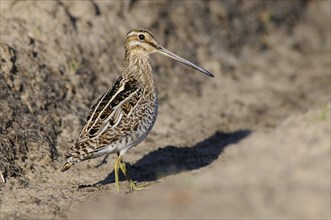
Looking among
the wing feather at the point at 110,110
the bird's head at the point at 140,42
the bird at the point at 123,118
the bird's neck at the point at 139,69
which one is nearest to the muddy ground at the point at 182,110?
the bird at the point at 123,118

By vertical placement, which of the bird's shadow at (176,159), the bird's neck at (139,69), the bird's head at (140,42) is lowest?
the bird's shadow at (176,159)

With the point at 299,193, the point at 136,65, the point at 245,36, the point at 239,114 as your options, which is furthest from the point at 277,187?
the point at 245,36

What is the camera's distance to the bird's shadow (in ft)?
32.1

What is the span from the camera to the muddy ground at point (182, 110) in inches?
315

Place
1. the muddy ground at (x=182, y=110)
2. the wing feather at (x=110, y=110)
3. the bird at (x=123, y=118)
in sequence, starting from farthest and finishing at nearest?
the wing feather at (x=110, y=110) → the bird at (x=123, y=118) → the muddy ground at (x=182, y=110)

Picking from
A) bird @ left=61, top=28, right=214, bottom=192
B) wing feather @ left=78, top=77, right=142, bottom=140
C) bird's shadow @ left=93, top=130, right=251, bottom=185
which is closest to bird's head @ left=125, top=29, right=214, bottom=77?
bird @ left=61, top=28, right=214, bottom=192

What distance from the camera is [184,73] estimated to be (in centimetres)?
1360

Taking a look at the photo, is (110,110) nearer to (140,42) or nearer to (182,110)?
(140,42)

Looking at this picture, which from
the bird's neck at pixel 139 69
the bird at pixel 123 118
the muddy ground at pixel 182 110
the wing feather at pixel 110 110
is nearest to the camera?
the muddy ground at pixel 182 110

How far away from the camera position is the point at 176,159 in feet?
34.3

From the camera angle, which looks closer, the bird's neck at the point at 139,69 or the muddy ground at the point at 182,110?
the muddy ground at the point at 182,110

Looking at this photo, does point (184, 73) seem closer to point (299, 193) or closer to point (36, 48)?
point (36, 48)

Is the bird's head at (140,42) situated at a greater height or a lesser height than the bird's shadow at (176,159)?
greater

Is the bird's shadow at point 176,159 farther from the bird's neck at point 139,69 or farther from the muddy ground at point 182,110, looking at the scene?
the bird's neck at point 139,69
